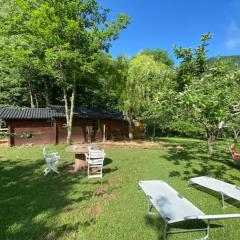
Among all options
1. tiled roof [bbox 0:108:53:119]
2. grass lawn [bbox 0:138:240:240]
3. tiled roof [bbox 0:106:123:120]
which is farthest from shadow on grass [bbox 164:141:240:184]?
tiled roof [bbox 0:108:53:119]

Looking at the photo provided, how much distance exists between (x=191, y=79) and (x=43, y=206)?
816cm

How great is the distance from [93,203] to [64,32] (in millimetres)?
15806

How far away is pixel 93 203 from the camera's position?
24.0 ft

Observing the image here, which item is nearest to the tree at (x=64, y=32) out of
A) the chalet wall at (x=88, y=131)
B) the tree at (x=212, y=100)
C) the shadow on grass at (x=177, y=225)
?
the chalet wall at (x=88, y=131)

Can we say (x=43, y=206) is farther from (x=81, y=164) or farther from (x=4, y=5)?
(x=4, y=5)

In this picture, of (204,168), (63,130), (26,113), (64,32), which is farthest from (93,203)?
(26,113)

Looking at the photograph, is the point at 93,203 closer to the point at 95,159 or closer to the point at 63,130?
the point at 95,159

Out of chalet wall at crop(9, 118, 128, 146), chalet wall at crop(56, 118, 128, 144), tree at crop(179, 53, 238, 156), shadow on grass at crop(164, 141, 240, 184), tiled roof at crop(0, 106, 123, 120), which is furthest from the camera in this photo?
chalet wall at crop(56, 118, 128, 144)

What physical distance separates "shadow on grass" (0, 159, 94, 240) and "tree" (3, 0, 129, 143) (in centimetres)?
1060

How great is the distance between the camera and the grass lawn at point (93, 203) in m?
5.56

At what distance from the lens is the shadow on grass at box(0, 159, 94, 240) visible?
5648 millimetres

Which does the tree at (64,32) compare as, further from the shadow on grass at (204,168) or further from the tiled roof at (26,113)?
the shadow on grass at (204,168)

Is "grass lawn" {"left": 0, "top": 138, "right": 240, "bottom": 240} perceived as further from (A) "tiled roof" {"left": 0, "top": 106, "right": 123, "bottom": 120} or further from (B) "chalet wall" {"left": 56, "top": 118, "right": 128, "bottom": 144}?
(B) "chalet wall" {"left": 56, "top": 118, "right": 128, "bottom": 144}

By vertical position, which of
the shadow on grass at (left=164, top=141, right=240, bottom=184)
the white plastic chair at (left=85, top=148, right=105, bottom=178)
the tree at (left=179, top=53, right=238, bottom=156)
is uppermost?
the tree at (left=179, top=53, right=238, bottom=156)
